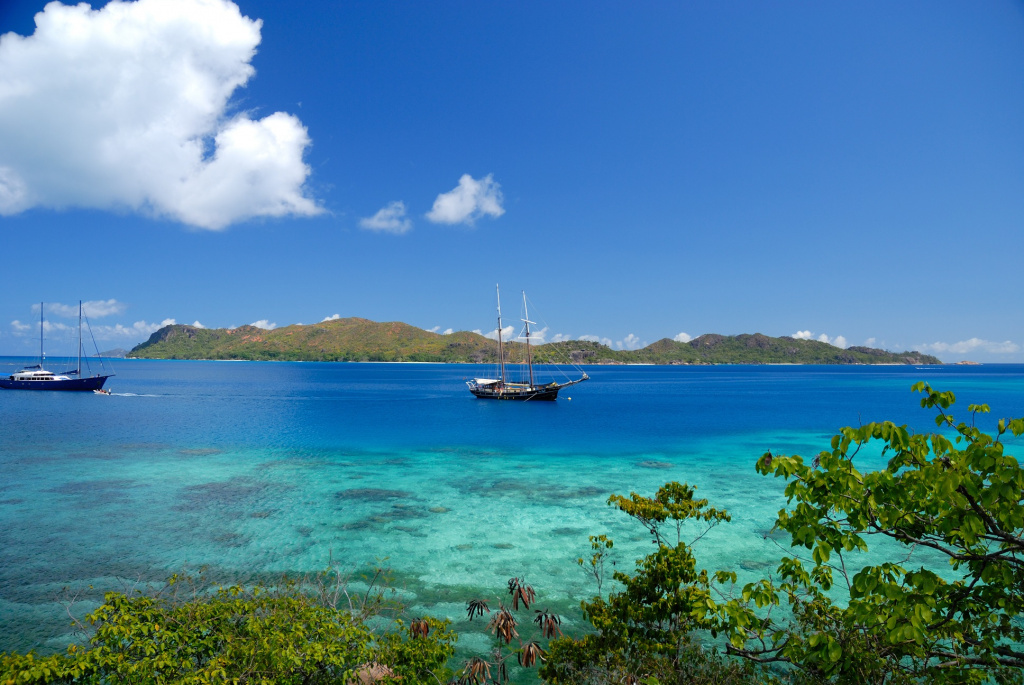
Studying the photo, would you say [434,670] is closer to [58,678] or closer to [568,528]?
[58,678]

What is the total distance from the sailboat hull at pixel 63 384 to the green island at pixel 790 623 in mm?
105463

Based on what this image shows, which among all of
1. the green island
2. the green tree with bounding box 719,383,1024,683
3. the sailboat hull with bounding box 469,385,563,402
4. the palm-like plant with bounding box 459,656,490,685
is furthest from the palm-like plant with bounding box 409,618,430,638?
the sailboat hull with bounding box 469,385,563,402

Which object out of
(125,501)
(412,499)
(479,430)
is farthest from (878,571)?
(479,430)

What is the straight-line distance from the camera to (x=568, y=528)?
23.0 metres

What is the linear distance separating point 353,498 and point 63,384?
317ft

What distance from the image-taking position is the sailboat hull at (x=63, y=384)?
92.2 metres

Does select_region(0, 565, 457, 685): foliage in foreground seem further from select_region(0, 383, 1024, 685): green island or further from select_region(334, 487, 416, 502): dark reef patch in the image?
select_region(334, 487, 416, 502): dark reef patch

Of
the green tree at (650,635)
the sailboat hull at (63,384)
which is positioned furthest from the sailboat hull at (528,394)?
the green tree at (650,635)

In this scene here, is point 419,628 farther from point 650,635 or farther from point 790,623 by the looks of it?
point 790,623

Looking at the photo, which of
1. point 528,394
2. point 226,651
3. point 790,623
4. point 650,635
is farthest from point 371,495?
point 528,394

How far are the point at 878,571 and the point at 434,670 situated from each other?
6.94m

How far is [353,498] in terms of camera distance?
1096 inches

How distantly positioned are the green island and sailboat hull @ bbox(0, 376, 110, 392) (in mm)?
105463

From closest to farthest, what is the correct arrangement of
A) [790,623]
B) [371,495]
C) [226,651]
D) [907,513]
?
[907,513], [226,651], [790,623], [371,495]
